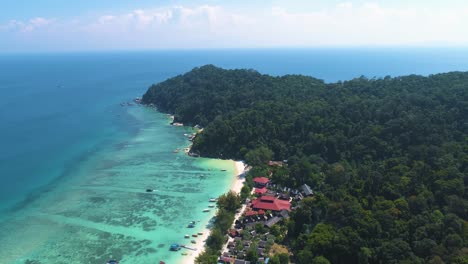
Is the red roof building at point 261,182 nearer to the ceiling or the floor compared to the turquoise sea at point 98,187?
nearer to the ceiling

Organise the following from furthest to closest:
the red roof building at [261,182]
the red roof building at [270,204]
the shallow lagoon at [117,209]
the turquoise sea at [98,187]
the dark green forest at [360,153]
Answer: the red roof building at [261,182]
the red roof building at [270,204]
the turquoise sea at [98,187]
the shallow lagoon at [117,209]
the dark green forest at [360,153]

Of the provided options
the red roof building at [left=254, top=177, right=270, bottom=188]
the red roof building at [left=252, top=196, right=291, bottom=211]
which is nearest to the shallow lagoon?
the red roof building at [left=254, top=177, right=270, bottom=188]

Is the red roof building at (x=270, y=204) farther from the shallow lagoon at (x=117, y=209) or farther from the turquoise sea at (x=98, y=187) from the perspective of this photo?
the turquoise sea at (x=98, y=187)

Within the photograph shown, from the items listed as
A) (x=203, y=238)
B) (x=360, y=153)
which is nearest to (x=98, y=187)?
(x=203, y=238)

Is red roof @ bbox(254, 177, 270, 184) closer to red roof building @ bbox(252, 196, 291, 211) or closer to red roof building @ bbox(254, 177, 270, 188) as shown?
red roof building @ bbox(254, 177, 270, 188)

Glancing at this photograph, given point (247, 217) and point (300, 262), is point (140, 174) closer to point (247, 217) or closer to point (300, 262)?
point (247, 217)

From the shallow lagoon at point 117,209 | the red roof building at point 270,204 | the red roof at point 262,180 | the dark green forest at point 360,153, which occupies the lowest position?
the shallow lagoon at point 117,209

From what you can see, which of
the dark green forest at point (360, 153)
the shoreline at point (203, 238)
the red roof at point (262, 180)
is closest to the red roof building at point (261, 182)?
the red roof at point (262, 180)

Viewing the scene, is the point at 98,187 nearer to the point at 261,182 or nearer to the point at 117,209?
the point at 117,209
